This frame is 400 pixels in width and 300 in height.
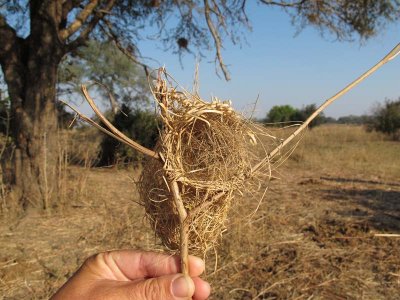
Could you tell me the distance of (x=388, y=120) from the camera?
77.5 feet

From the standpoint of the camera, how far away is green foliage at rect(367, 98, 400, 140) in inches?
910

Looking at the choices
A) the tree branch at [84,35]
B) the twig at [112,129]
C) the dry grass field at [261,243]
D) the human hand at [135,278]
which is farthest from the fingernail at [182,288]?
the tree branch at [84,35]

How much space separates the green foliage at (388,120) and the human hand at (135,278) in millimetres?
24131

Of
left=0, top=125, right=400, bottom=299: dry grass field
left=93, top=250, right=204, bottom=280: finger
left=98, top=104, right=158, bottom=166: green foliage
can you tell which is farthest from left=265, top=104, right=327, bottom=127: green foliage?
left=93, top=250, right=204, bottom=280: finger

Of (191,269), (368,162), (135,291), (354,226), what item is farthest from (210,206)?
(368,162)

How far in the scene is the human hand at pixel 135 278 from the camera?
1362 mm

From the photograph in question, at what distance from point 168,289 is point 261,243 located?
328 cm

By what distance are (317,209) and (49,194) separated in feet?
13.9

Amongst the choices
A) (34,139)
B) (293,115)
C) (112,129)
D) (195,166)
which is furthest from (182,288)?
(293,115)

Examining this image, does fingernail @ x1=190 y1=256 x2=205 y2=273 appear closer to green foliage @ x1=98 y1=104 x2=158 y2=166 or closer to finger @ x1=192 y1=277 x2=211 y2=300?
finger @ x1=192 y1=277 x2=211 y2=300

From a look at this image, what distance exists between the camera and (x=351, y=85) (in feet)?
4.24

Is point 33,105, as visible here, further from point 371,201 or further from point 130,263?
point 371,201

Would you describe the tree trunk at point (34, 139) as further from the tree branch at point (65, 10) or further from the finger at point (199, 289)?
the finger at point (199, 289)

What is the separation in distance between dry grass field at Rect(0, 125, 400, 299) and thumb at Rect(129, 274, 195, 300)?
638 mm
